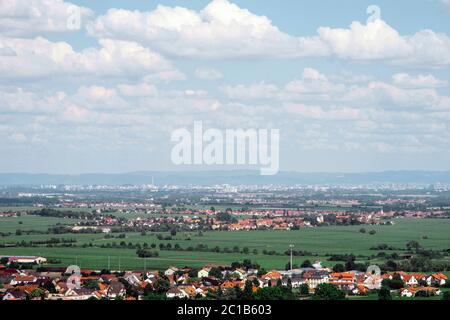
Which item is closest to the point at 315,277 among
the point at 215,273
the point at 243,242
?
the point at 215,273

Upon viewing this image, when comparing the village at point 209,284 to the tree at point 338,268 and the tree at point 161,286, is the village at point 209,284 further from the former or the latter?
the tree at point 338,268

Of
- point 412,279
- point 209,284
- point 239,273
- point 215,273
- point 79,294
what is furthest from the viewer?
point 239,273

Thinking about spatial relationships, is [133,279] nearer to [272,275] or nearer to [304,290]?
[272,275]

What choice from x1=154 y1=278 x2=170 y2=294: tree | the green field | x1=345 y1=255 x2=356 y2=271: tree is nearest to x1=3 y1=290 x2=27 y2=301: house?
x1=154 y1=278 x2=170 y2=294: tree

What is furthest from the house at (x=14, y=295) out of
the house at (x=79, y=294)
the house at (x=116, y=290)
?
the house at (x=116, y=290)

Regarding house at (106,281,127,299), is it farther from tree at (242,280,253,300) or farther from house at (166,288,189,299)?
tree at (242,280,253,300)

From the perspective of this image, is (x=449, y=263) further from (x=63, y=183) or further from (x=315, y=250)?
(x=63, y=183)
